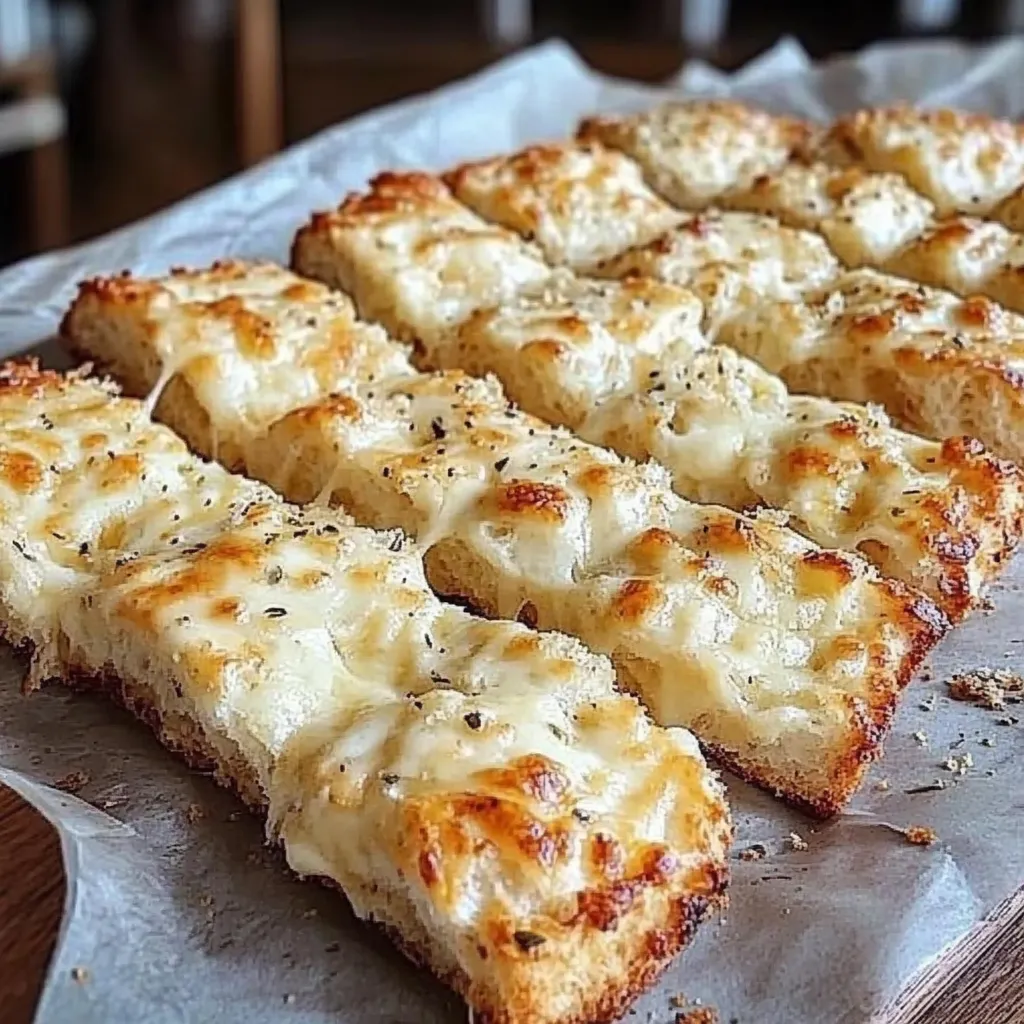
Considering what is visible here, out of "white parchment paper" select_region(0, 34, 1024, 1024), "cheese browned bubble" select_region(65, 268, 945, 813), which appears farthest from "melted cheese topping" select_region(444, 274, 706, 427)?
"white parchment paper" select_region(0, 34, 1024, 1024)

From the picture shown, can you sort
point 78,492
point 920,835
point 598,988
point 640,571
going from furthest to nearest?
point 78,492, point 640,571, point 920,835, point 598,988

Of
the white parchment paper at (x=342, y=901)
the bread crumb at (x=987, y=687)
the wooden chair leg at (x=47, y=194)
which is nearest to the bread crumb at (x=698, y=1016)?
the white parchment paper at (x=342, y=901)

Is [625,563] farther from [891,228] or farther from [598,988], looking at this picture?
[891,228]

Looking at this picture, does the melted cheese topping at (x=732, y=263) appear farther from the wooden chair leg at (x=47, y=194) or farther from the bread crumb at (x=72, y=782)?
the wooden chair leg at (x=47, y=194)

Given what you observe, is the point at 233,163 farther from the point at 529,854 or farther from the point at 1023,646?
the point at 529,854

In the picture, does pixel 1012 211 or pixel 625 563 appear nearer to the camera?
pixel 625 563

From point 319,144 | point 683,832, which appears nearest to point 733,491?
point 683,832

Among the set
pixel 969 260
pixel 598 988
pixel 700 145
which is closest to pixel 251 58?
pixel 700 145
